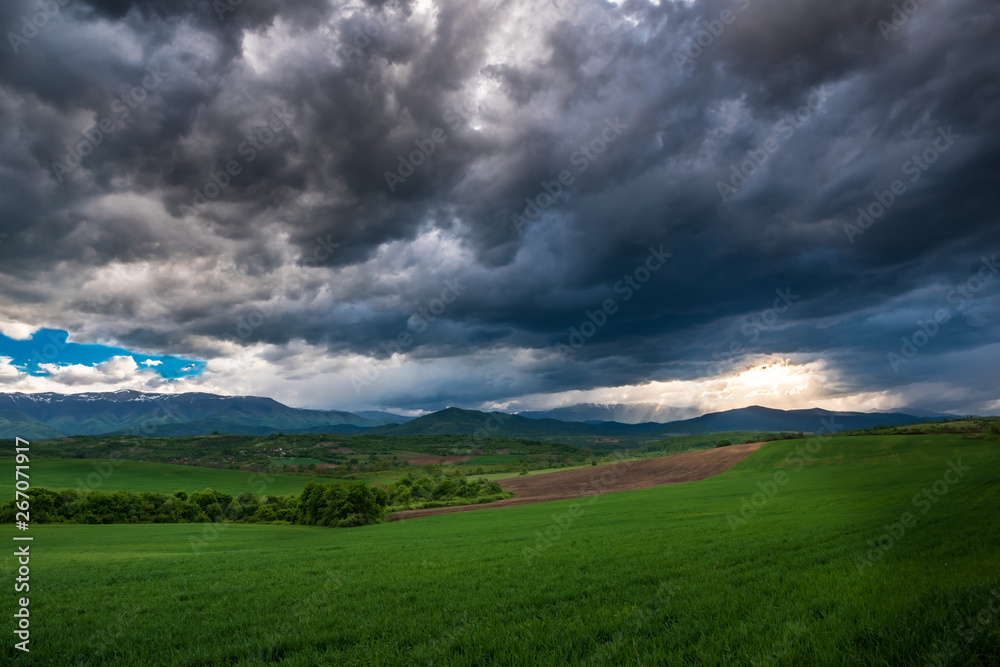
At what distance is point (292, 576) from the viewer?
1781 centimetres

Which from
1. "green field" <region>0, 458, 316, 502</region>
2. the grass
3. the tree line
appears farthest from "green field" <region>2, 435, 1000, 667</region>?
the grass

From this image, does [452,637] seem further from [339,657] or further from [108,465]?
[108,465]

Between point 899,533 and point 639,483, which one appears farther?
point 639,483

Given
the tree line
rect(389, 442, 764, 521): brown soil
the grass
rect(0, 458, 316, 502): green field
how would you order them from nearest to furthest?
1. the tree line
2. rect(389, 442, 764, 521): brown soil
3. rect(0, 458, 316, 502): green field
4. the grass

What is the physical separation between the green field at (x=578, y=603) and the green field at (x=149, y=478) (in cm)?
9931

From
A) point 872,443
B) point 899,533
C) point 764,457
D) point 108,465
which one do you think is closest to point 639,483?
point 764,457

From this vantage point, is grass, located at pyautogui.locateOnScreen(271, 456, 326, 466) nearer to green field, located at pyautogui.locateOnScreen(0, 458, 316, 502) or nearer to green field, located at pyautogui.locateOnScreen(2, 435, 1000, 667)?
green field, located at pyautogui.locateOnScreen(0, 458, 316, 502)

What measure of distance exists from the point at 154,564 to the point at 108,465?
152409 mm

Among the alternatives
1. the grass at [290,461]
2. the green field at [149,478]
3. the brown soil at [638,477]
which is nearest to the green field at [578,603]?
the brown soil at [638,477]

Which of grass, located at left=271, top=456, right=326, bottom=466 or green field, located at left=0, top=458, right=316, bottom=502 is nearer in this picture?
green field, located at left=0, top=458, right=316, bottom=502

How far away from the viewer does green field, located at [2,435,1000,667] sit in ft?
24.4

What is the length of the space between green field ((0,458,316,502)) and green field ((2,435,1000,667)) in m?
99.3

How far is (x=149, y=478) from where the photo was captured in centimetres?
12275

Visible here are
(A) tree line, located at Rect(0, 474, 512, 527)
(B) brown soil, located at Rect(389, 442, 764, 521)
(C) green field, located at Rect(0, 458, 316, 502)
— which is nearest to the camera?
(A) tree line, located at Rect(0, 474, 512, 527)
